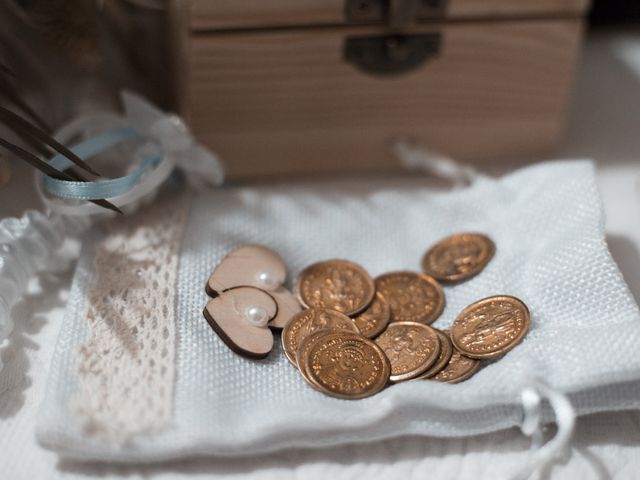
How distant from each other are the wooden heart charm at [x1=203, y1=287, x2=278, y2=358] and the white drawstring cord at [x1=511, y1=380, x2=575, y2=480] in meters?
0.22

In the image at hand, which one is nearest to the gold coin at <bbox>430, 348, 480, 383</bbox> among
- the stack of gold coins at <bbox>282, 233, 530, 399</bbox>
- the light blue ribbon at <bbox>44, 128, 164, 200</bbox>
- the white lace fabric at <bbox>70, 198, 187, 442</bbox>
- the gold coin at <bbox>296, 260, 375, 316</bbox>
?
the stack of gold coins at <bbox>282, 233, 530, 399</bbox>

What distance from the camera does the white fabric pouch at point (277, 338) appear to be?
1.81ft

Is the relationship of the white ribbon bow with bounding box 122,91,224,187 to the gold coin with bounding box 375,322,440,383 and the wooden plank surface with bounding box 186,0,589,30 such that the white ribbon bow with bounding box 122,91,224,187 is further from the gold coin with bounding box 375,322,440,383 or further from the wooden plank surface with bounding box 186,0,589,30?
the gold coin with bounding box 375,322,440,383

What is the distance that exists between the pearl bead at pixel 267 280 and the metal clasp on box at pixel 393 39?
29 centimetres

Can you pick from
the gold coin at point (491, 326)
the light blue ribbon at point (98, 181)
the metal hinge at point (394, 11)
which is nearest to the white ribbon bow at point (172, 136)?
the light blue ribbon at point (98, 181)

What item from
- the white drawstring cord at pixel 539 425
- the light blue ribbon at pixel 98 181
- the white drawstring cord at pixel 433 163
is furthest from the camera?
the white drawstring cord at pixel 433 163

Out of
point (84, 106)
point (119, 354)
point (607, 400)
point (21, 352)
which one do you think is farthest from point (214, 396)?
point (84, 106)

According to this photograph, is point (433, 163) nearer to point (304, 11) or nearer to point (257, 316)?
point (304, 11)

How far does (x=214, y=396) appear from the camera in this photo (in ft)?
1.89

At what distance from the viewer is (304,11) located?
78 centimetres

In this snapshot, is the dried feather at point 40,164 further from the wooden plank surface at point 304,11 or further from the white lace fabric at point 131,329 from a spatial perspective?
the wooden plank surface at point 304,11

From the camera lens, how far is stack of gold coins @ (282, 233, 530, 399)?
0.60 m

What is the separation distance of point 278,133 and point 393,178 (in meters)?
0.16

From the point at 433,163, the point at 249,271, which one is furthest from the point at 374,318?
the point at 433,163
